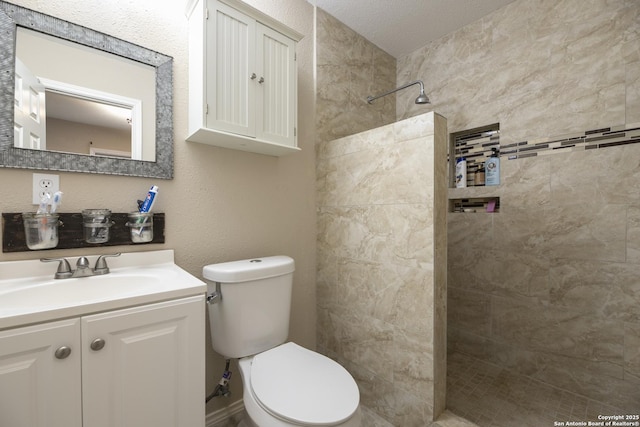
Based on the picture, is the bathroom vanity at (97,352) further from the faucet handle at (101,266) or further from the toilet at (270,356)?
the toilet at (270,356)

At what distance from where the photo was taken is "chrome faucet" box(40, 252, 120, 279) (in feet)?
3.24

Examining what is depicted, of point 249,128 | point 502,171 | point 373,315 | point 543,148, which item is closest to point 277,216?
point 249,128

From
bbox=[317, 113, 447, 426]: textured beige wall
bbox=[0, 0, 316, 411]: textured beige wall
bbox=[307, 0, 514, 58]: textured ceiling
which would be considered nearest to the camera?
bbox=[0, 0, 316, 411]: textured beige wall

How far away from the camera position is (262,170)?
5.19 ft

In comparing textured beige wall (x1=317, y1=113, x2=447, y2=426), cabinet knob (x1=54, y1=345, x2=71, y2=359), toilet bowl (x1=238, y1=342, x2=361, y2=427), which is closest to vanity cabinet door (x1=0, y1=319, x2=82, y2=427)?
cabinet knob (x1=54, y1=345, x2=71, y2=359)

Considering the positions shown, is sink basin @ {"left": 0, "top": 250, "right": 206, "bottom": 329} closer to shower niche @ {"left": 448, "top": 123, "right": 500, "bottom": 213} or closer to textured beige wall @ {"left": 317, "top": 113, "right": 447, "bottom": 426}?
textured beige wall @ {"left": 317, "top": 113, "right": 447, "bottom": 426}

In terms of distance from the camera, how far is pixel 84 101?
1112 millimetres

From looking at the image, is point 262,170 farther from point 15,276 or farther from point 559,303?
point 559,303

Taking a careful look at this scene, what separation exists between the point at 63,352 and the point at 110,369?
122 millimetres

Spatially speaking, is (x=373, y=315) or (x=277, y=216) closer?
(x=373, y=315)

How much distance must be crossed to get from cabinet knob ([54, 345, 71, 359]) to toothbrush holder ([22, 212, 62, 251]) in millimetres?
511

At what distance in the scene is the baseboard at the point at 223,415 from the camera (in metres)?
1.37

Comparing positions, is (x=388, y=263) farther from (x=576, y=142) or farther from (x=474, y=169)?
(x=576, y=142)

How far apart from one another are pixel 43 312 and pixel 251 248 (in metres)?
0.92
